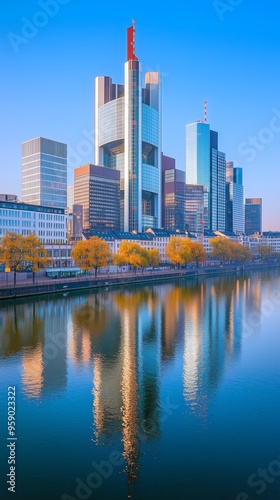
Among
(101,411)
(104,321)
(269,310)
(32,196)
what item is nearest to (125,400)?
(101,411)

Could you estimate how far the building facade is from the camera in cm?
10025

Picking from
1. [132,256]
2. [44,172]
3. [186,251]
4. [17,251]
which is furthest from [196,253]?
[17,251]

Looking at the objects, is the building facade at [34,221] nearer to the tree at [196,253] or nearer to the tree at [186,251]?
the tree at [186,251]

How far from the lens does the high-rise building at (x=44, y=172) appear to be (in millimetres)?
156125

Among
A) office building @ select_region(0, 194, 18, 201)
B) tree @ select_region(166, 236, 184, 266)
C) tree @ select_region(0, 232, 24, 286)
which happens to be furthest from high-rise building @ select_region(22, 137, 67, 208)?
tree @ select_region(0, 232, 24, 286)

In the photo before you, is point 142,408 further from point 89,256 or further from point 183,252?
point 183,252

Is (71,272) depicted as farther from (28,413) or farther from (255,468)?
(255,468)

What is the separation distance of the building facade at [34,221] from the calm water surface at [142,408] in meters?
57.7

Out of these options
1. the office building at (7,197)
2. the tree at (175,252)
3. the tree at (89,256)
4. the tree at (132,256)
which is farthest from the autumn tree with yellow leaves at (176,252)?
the office building at (7,197)

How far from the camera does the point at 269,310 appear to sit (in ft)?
189

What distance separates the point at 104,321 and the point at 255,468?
32.3 metres

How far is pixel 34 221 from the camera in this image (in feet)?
354

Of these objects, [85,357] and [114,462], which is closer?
[114,462]

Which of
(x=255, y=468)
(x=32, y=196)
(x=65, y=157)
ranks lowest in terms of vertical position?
(x=255, y=468)
